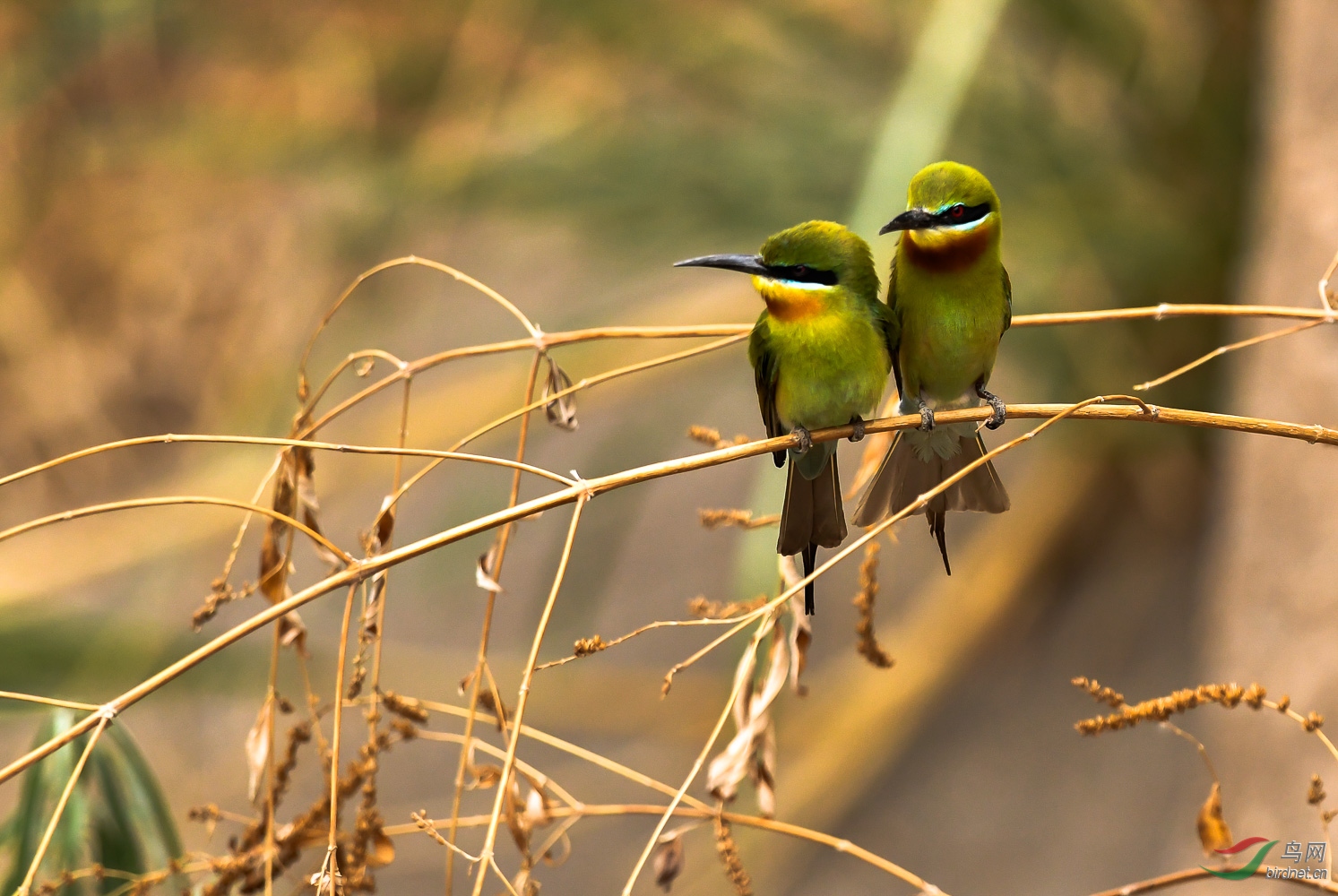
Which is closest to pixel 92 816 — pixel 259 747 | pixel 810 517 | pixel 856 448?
pixel 259 747

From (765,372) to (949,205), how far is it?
0.14m

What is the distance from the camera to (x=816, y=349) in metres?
0.54

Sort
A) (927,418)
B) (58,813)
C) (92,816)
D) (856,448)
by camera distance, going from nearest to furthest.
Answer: (58,813) → (927,418) → (92,816) → (856,448)

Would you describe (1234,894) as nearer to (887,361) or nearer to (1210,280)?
(1210,280)

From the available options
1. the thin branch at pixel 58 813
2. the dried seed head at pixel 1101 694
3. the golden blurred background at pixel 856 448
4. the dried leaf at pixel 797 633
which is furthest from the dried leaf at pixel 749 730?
the golden blurred background at pixel 856 448

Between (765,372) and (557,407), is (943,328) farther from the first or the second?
(557,407)

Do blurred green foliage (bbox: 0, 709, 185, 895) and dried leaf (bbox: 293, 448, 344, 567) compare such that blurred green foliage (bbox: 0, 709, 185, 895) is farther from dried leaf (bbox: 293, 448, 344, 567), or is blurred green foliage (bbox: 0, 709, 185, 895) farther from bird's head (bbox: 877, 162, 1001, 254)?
bird's head (bbox: 877, 162, 1001, 254)

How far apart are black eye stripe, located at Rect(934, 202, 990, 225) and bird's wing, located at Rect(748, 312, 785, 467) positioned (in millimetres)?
104

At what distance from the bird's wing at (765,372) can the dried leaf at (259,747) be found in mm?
255

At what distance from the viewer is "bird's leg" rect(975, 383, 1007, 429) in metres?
Answer: 0.44

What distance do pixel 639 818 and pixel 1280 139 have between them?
42.5 inches

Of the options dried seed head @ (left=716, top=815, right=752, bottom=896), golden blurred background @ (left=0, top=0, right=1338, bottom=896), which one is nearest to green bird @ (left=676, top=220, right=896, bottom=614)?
dried seed head @ (left=716, top=815, right=752, bottom=896)

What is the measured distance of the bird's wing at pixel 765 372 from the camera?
1.82 feet

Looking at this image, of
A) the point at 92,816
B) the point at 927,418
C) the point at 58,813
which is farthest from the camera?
the point at 92,816
